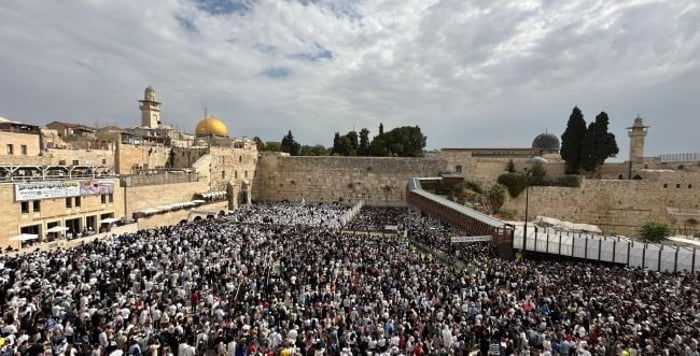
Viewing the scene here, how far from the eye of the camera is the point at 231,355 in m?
7.17

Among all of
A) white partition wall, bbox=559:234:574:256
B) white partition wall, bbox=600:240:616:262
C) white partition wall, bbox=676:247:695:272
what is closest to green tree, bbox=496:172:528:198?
white partition wall, bbox=559:234:574:256

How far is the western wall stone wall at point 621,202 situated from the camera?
27.2 meters

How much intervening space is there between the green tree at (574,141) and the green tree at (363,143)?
76.4 ft

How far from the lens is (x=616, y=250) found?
594 inches

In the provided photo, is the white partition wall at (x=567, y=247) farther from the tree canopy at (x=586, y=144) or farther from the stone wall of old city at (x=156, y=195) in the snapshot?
the stone wall of old city at (x=156, y=195)

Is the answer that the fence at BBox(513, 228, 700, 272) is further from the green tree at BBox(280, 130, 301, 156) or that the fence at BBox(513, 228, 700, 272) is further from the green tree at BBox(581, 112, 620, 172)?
the green tree at BBox(280, 130, 301, 156)

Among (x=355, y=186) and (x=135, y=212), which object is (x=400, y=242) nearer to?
(x=135, y=212)

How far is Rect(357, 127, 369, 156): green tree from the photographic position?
47781 mm

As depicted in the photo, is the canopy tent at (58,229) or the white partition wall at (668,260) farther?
the canopy tent at (58,229)

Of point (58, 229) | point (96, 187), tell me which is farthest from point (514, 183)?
point (58, 229)

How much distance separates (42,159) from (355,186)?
25249mm

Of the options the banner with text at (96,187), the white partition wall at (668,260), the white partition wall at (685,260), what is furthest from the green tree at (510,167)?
the banner with text at (96,187)

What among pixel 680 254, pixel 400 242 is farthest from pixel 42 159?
pixel 680 254

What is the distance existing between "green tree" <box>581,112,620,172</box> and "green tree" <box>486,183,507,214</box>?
8859mm
